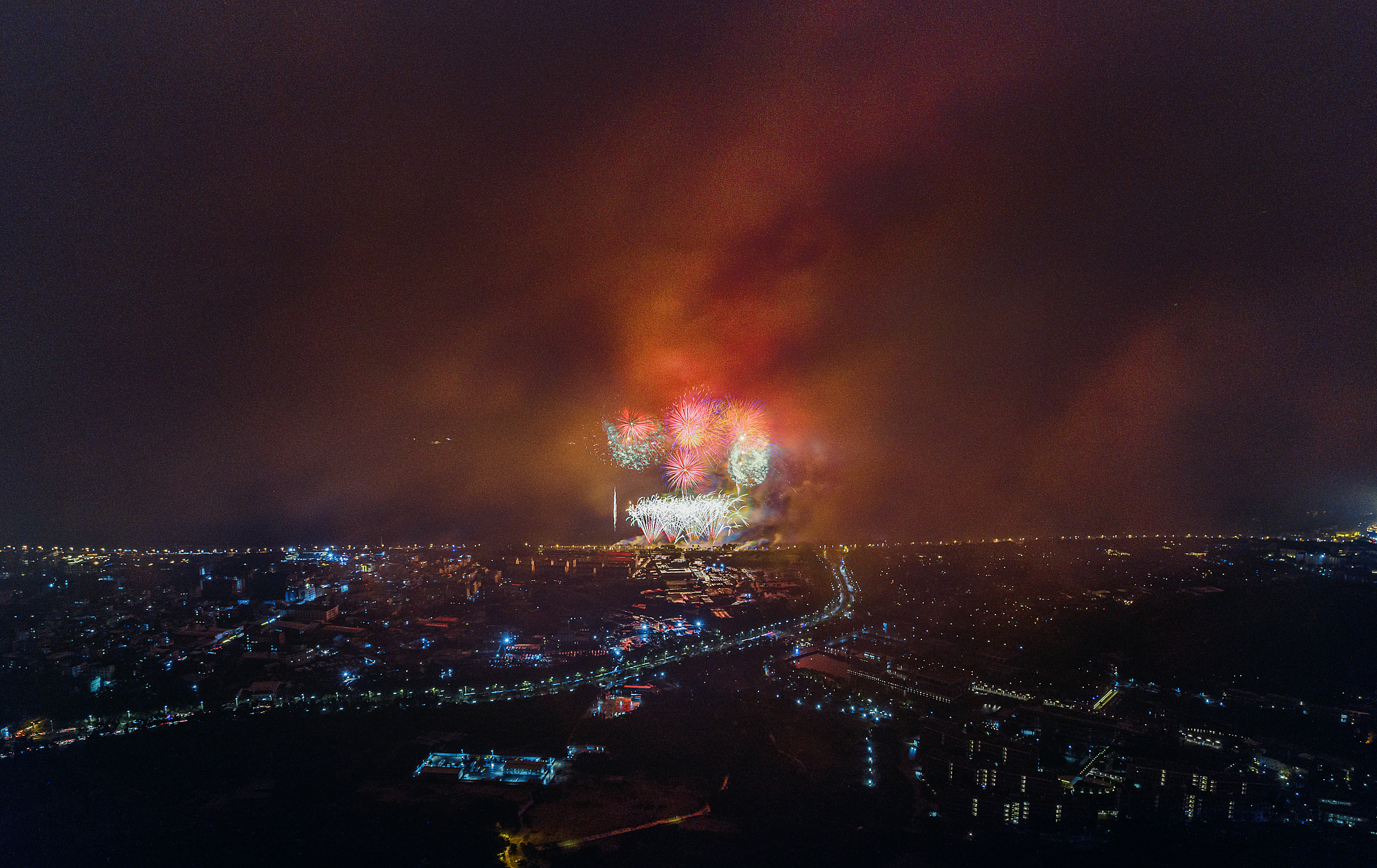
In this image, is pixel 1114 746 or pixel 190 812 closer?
pixel 190 812

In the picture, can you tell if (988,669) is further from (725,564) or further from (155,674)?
(155,674)

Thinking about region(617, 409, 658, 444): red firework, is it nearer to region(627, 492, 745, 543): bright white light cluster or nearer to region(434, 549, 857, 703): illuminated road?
region(627, 492, 745, 543): bright white light cluster

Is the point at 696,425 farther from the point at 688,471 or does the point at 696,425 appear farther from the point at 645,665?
Result: the point at 645,665

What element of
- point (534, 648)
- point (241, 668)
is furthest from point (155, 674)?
point (534, 648)

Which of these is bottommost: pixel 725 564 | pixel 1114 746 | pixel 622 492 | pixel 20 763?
pixel 1114 746

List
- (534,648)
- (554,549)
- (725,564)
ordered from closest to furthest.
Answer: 1. (534,648)
2. (725,564)
3. (554,549)

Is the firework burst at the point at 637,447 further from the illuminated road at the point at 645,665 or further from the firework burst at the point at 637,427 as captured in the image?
the illuminated road at the point at 645,665

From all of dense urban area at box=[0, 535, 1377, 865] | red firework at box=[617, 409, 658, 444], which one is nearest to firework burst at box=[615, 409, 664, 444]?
red firework at box=[617, 409, 658, 444]
